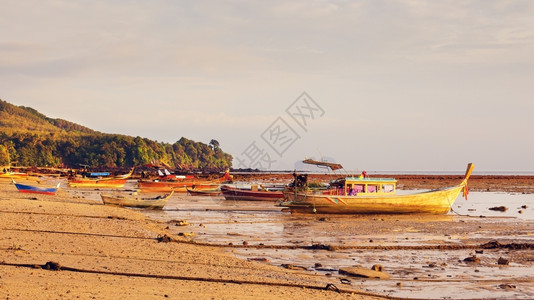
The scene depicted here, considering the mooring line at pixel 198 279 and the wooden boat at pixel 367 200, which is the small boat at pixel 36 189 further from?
the mooring line at pixel 198 279

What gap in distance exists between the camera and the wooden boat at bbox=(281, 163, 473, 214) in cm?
3469

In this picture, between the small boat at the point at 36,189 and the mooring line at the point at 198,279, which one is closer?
the mooring line at the point at 198,279

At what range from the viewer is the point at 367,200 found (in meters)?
34.7

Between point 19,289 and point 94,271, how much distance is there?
2.50m

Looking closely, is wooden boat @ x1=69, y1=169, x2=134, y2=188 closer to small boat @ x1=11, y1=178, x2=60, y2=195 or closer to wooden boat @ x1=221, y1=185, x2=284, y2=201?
wooden boat @ x1=221, y1=185, x2=284, y2=201

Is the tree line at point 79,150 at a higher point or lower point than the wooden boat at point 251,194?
higher

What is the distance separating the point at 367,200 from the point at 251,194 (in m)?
16.0

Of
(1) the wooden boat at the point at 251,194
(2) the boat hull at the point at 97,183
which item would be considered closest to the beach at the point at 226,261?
(1) the wooden boat at the point at 251,194

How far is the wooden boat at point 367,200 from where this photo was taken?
34.7m

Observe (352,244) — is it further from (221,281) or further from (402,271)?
(221,281)

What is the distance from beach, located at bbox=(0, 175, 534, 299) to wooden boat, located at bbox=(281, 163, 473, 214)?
721 centimetres

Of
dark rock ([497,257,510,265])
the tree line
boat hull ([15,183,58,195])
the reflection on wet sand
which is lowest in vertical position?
the reflection on wet sand

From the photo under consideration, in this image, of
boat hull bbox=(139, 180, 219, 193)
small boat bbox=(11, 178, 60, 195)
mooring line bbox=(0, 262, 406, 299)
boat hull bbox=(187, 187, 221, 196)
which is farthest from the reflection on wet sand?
boat hull bbox=(139, 180, 219, 193)

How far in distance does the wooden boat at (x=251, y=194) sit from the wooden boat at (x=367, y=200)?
37.5ft
